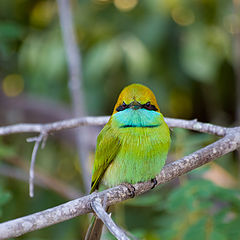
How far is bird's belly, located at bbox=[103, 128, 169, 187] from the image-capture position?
1.78 m

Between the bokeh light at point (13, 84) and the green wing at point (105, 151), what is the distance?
228 centimetres

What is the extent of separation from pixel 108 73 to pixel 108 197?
2325 millimetres

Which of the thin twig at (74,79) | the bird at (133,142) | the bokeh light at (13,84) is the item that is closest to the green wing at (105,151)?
the bird at (133,142)

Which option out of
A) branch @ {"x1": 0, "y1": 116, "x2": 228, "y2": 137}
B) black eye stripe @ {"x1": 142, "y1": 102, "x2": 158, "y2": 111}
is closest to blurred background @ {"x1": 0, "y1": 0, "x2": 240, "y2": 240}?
branch @ {"x1": 0, "y1": 116, "x2": 228, "y2": 137}

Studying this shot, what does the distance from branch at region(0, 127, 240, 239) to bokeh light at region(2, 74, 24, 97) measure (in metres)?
2.57

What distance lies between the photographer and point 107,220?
1253 mm

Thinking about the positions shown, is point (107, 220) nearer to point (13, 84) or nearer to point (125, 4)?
point (125, 4)

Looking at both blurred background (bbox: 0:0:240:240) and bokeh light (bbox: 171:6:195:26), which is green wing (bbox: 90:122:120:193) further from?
bokeh light (bbox: 171:6:195:26)

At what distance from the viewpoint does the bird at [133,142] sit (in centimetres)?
178

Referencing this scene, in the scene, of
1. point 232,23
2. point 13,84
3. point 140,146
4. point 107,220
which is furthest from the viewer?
point 13,84

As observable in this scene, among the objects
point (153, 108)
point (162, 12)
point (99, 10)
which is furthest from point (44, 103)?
point (153, 108)

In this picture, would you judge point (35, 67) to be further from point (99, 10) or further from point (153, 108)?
point (153, 108)

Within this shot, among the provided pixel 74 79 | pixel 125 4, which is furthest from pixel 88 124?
pixel 125 4

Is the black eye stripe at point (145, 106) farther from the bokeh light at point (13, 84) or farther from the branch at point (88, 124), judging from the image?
the bokeh light at point (13, 84)
